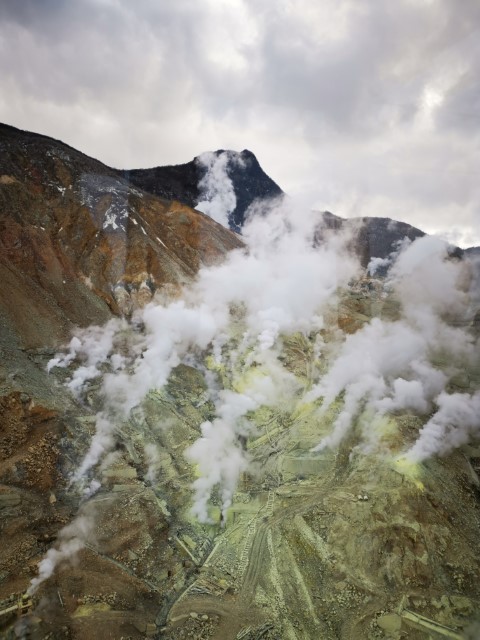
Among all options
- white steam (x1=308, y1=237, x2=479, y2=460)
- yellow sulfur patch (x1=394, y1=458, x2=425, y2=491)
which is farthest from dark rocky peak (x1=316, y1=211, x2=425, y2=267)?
yellow sulfur patch (x1=394, y1=458, x2=425, y2=491)

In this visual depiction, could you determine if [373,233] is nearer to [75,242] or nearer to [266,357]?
[266,357]

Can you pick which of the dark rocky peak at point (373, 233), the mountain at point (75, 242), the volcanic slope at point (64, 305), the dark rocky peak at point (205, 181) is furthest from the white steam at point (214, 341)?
the dark rocky peak at point (373, 233)

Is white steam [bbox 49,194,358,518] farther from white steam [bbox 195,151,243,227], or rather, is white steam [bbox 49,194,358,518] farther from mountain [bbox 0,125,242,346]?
white steam [bbox 195,151,243,227]

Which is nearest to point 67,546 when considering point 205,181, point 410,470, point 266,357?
point 410,470

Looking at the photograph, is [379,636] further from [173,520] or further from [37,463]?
[37,463]

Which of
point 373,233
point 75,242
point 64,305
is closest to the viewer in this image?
point 64,305

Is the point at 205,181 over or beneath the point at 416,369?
over
